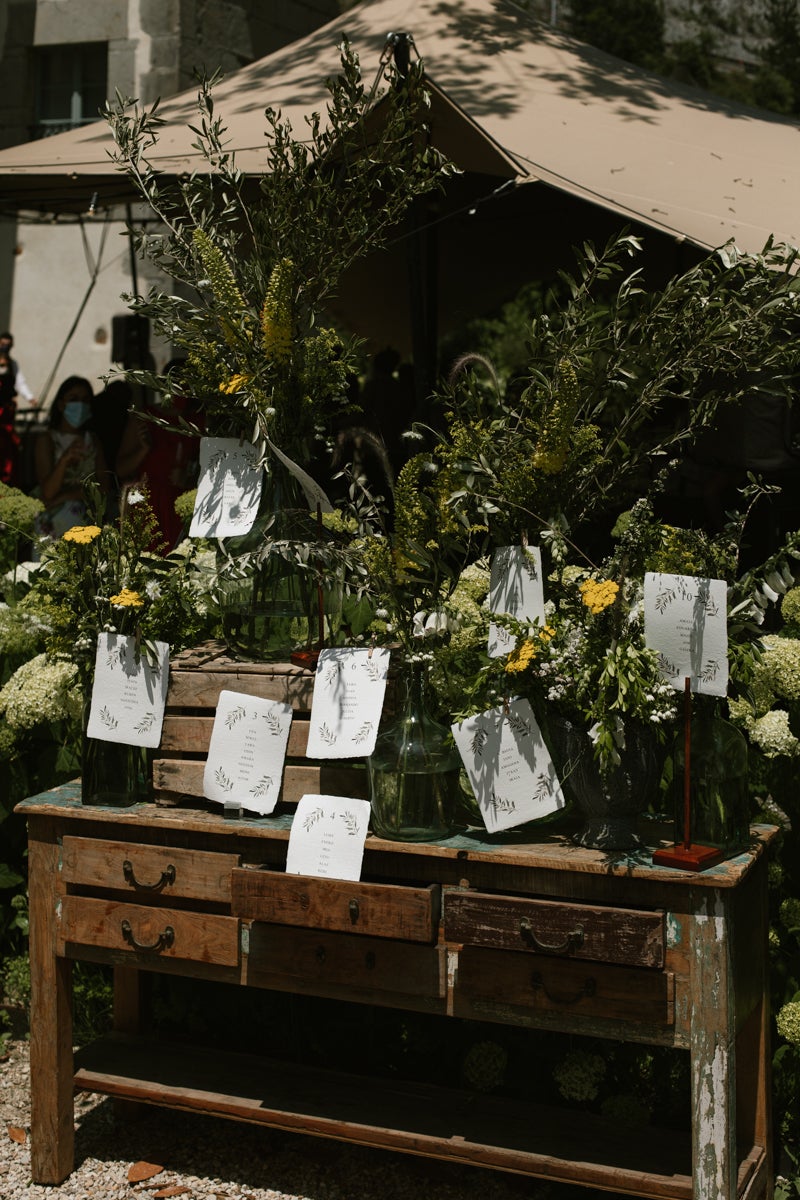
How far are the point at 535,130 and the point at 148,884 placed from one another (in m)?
3.11

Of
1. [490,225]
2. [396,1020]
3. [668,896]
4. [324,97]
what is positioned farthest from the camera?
[490,225]

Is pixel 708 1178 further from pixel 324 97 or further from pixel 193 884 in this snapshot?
pixel 324 97

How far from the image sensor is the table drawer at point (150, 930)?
2.49 meters

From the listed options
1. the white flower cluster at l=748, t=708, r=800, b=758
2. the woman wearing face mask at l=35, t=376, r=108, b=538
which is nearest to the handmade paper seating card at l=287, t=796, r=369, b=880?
the white flower cluster at l=748, t=708, r=800, b=758

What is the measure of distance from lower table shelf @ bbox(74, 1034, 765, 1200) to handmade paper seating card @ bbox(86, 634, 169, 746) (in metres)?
0.72

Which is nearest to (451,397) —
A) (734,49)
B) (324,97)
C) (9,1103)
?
(9,1103)

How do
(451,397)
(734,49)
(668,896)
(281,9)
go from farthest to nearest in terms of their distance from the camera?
(734,49), (281,9), (451,397), (668,896)

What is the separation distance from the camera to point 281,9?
34.1 feet

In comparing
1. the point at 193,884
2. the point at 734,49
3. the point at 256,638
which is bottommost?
the point at 193,884

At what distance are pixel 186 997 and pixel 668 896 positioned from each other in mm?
1446

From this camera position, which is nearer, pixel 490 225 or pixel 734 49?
pixel 490 225

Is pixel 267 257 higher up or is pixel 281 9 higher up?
pixel 281 9

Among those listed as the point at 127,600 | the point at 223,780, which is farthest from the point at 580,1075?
the point at 127,600

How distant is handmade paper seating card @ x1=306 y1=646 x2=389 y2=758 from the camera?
238cm
